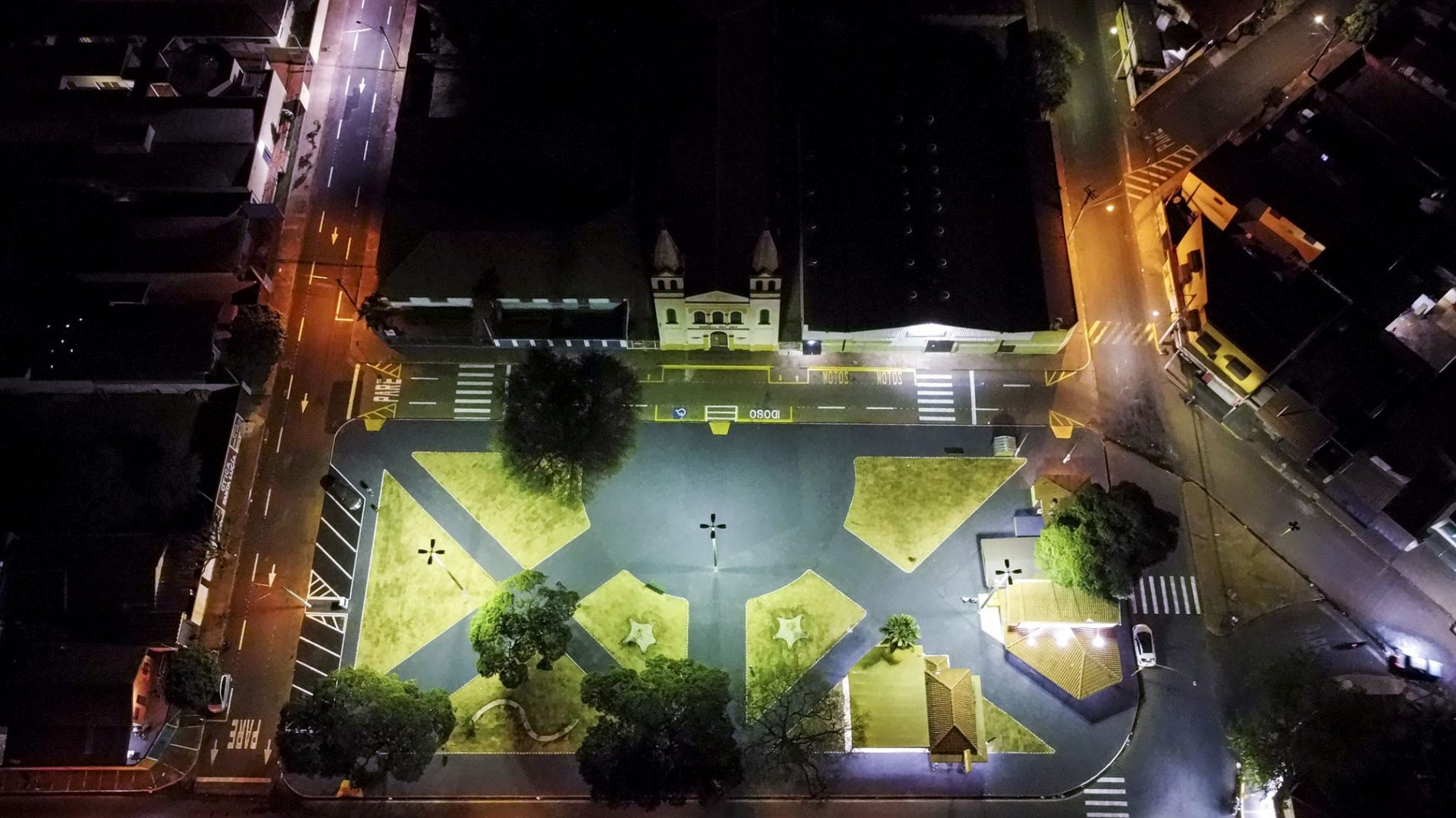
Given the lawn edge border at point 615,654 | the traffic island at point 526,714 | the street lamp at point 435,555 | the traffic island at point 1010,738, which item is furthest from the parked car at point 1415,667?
the street lamp at point 435,555

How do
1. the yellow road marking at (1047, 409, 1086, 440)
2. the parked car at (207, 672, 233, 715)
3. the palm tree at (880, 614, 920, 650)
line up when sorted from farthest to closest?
the yellow road marking at (1047, 409, 1086, 440)
the parked car at (207, 672, 233, 715)
the palm tree at (880, 614, 920, 650)

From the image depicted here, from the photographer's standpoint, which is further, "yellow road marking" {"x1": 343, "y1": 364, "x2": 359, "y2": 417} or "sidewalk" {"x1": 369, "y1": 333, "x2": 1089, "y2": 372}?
"sidewalk" {"x1": 369, "y1": 333, "x2": 1089, "y2": 372}

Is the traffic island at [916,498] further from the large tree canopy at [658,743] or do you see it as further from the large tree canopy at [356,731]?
the large tree canopy at [356,731]

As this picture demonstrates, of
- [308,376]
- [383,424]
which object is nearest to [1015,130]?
[383,424]

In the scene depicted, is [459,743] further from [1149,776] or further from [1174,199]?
[1174,199]

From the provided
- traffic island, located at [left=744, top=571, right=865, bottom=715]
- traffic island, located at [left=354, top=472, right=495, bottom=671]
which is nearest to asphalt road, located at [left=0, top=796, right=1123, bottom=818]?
traffic island, located at [left=744, top=571, right=865, bottom=715]

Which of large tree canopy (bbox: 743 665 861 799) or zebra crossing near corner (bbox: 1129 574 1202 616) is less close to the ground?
zebra crossing near corner (bbox: 1129 574 1202 616)

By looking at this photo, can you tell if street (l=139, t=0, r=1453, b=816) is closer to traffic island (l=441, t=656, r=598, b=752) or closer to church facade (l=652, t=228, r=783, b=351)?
church facade (l=652, t=228, r=783, b=351)
